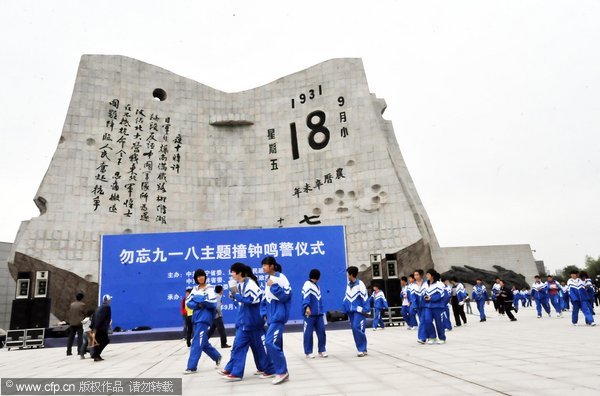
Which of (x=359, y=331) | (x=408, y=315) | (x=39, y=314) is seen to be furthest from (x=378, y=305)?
(x=39, y=314)

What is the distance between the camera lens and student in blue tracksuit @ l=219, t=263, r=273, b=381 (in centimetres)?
591

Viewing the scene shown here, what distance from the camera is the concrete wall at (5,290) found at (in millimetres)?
31391

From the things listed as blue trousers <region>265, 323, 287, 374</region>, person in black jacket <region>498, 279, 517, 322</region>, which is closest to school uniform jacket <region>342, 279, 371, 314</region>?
blue trousers <region>265, 323, 287, 374</region>

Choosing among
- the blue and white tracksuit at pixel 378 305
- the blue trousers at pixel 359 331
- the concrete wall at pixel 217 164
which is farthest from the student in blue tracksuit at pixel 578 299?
the concrete wall at pixel 217 164

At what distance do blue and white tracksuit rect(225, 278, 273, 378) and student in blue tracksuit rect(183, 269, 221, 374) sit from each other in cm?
98

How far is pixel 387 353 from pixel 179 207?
61.0 ft

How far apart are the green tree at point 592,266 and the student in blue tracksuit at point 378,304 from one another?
5754 cm

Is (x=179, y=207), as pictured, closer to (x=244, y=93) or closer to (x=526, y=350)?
(x=244, y=93)

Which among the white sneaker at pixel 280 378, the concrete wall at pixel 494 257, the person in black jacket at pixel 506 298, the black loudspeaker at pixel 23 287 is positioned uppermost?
the concrete wall at pixel 494 257

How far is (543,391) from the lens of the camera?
3996 millimetres

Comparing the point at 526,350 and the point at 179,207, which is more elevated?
the point at 179,207

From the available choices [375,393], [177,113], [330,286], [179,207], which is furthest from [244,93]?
[375,393]

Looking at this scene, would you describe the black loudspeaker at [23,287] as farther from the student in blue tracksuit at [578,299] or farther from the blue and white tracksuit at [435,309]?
the student in blue tracksuit at [578,299]

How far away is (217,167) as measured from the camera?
2584 centimetres
